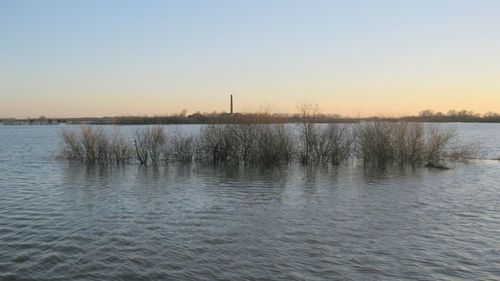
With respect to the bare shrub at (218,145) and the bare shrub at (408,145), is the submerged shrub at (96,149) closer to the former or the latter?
the bare shrub at (218,145)

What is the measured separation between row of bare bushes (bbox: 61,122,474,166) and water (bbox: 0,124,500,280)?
329 inches

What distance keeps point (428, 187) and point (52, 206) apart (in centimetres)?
1589

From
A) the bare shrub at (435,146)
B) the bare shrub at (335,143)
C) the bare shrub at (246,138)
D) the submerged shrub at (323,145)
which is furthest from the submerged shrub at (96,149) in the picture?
the bare shrub at (435,146)

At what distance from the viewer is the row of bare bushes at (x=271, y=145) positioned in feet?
112

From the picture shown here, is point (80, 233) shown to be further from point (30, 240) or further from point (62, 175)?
point (62, 175)

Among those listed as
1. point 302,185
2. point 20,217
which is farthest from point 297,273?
point 302,185

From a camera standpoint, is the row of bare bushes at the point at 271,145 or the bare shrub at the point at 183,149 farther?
the bare shrub at the point at 183,149

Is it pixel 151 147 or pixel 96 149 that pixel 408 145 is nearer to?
pixel 151 147

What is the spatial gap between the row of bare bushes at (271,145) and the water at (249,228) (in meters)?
8.36

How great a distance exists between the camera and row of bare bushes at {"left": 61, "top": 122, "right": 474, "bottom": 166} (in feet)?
112

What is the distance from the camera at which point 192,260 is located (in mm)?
11188

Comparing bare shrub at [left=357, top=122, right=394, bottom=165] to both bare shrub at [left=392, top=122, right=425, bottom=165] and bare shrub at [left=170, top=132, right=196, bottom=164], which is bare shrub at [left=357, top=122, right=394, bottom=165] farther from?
bare shrub at [left=170, top=132, right=196, bottom=164]

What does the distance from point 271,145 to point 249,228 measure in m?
19.8

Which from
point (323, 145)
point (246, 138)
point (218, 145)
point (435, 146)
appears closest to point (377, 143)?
point (323, 145)
